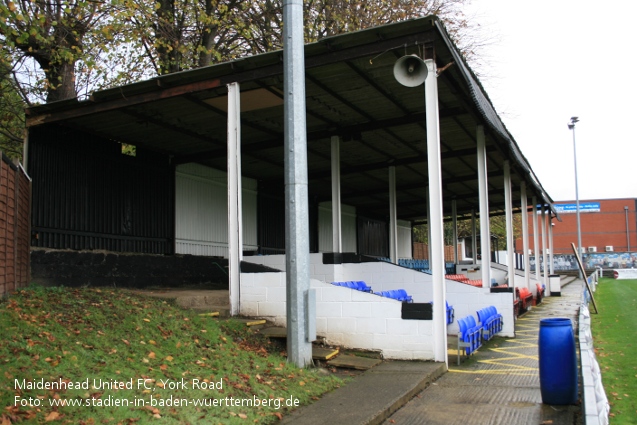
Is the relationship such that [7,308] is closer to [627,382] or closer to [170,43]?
[627,382]

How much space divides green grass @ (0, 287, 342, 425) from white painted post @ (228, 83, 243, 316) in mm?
1047

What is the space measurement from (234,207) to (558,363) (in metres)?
6.23

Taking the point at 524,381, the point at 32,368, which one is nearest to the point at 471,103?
the point at 524,381

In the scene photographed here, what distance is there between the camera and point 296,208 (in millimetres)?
7750

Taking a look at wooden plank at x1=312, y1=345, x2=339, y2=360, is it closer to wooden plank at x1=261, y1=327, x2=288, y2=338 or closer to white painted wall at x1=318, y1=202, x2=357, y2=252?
wooden plank at x1=261, y1=327, x2=288, y2=338

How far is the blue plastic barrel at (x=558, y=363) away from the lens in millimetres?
6496

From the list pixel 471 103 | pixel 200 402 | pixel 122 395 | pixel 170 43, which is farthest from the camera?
pixel 170 43

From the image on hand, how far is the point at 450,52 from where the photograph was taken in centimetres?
1009

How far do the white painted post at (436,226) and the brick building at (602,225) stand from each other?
2576 inches

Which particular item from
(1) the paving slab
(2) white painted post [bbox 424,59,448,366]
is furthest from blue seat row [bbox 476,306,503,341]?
(1) the paving slab

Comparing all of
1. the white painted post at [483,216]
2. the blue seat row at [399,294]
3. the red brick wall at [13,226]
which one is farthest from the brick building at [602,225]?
the red brick wall at [13,226]

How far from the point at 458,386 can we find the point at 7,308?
616 centimetres

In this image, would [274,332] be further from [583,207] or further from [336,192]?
[583,207]

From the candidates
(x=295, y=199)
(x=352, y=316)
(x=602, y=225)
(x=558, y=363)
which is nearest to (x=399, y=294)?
(x=352, y=316)
